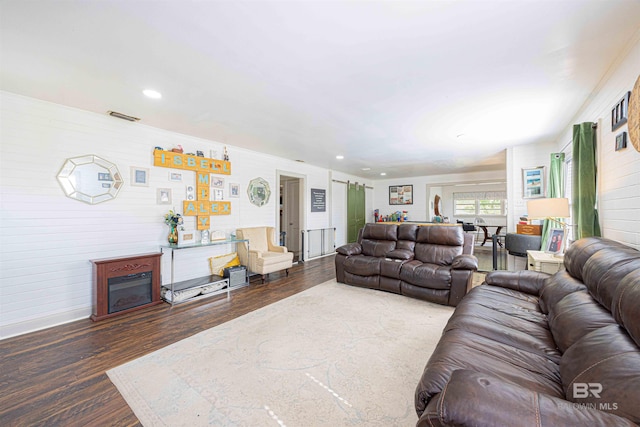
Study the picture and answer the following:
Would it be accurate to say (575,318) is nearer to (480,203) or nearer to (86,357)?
(86,357)

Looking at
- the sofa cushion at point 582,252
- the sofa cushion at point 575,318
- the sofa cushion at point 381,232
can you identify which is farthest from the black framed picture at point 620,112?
the sofa cushion at point 381,232

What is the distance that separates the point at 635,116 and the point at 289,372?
308 cm

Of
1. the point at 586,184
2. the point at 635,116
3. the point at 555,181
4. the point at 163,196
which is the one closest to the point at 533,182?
the point at 555,181

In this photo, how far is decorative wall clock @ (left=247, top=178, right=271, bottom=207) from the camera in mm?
5033

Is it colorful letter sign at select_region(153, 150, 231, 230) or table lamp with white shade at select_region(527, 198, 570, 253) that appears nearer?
table lamp with white shade at select_region(527, 198, 570, 253)

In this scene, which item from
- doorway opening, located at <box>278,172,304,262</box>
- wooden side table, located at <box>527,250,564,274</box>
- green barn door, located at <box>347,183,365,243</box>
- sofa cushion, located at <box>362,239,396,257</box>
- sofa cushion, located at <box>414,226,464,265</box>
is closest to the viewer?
wooden side table, located at <box>527,250,564,274</box>

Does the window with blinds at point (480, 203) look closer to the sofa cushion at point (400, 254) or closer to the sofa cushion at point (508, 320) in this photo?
the sofa cushion at point (400, 254)

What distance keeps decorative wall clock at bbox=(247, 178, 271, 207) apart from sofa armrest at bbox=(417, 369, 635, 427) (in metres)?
4.61

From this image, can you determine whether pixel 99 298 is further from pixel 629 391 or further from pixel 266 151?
pixel 629 391

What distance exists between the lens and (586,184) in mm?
2516

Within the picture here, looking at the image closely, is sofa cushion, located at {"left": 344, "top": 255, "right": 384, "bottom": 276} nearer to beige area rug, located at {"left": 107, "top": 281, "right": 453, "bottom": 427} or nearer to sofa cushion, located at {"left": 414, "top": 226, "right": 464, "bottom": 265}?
sofa cushion, located at {"left": 414, "top": 226, "right": 464, "bottom": 265}

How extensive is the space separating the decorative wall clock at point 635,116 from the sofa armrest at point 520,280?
123cm

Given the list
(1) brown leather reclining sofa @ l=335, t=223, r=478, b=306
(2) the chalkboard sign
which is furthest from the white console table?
(2) the chalkboard sign

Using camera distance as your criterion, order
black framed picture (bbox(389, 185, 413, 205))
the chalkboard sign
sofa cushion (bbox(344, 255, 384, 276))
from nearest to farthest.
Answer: sofa cushion (bbox(344, 255, 384, 276)) → the chalkboard sign → black framed picture (bbox(389, 185, 413, 205))
